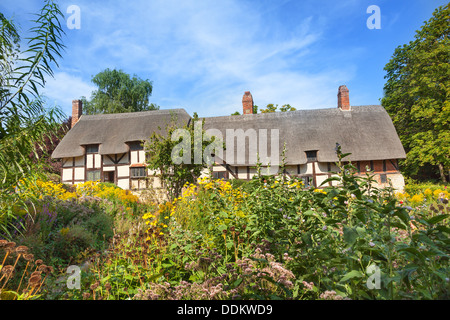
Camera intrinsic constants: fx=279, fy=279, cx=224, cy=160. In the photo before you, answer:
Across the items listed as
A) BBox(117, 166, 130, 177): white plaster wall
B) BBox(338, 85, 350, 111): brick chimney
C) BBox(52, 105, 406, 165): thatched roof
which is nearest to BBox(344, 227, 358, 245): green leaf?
BBox(52, 105, 406, 165): thatched roof

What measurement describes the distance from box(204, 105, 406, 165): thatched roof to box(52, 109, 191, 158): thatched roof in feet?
13.0

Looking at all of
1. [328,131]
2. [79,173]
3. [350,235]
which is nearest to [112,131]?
[79,173]

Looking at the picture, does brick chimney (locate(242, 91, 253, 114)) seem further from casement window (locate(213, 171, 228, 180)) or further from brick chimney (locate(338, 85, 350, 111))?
brick chimney (locate(338, 85, 350, 111))

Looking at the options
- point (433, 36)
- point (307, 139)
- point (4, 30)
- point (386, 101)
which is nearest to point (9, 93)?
point (4, 30)

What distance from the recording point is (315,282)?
84.4 inches

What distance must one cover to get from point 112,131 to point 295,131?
519 inches

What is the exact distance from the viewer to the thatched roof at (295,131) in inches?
711

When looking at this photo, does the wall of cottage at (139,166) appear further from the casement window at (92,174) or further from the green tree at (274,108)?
the green tree at (274,108)

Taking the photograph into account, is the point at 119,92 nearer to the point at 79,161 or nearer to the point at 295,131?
the point at 79,161

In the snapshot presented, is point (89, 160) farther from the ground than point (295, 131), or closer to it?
closer to it

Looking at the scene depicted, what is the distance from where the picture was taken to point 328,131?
19422 mm

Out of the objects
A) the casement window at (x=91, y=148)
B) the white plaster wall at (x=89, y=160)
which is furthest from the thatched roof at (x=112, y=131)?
the white plaster wall at (x=89, y=160)
